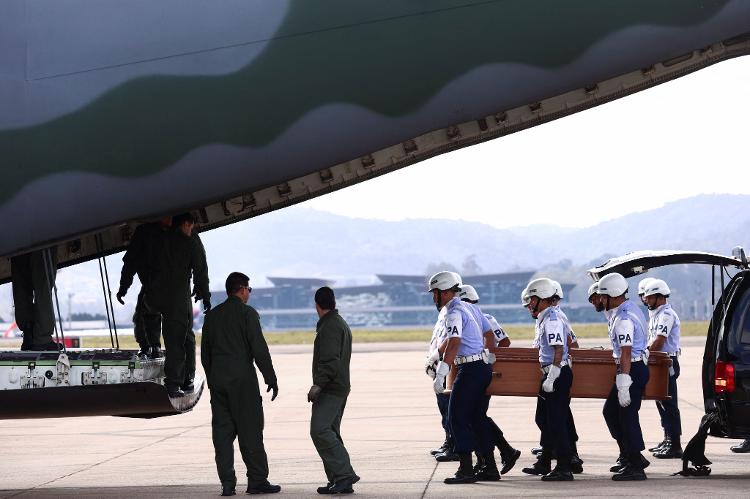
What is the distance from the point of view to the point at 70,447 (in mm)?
17172

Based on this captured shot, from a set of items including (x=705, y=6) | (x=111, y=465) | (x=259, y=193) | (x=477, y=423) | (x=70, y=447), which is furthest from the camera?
(x=70, y=447)

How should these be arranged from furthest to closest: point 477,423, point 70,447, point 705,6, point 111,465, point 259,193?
point 70,447 < point 111,465 < point 477,423 < point 259,193 < point 705,6

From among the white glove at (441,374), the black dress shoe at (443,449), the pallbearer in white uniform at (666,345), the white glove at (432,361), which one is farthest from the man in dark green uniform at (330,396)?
the pallbearer in white uniform at (666,345)

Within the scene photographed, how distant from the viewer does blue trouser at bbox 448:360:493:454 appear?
38.9ft

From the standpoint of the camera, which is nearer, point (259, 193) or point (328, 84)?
point (328, 84)

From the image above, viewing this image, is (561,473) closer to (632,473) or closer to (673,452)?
(632,473)

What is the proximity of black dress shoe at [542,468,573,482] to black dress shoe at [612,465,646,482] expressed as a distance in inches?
17.2

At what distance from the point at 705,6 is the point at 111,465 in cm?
899

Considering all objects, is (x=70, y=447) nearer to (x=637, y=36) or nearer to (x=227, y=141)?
(x=227, y=141)

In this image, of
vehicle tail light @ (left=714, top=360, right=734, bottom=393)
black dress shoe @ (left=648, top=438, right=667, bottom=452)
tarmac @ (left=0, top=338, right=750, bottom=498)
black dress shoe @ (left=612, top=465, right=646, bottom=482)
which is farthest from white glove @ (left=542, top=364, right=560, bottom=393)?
black dress shoe @ (left=648, top=438, right=667, bottom=452)

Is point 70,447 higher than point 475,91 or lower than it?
lower

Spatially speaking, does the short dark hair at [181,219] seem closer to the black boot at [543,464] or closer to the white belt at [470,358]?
the white belt at [470,358]

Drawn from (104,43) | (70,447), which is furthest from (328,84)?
(70,447)

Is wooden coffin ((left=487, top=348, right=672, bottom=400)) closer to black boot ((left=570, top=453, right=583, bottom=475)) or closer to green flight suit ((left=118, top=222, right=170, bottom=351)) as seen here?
black boot ((left=570, top=453, right=583, bottom=475))
